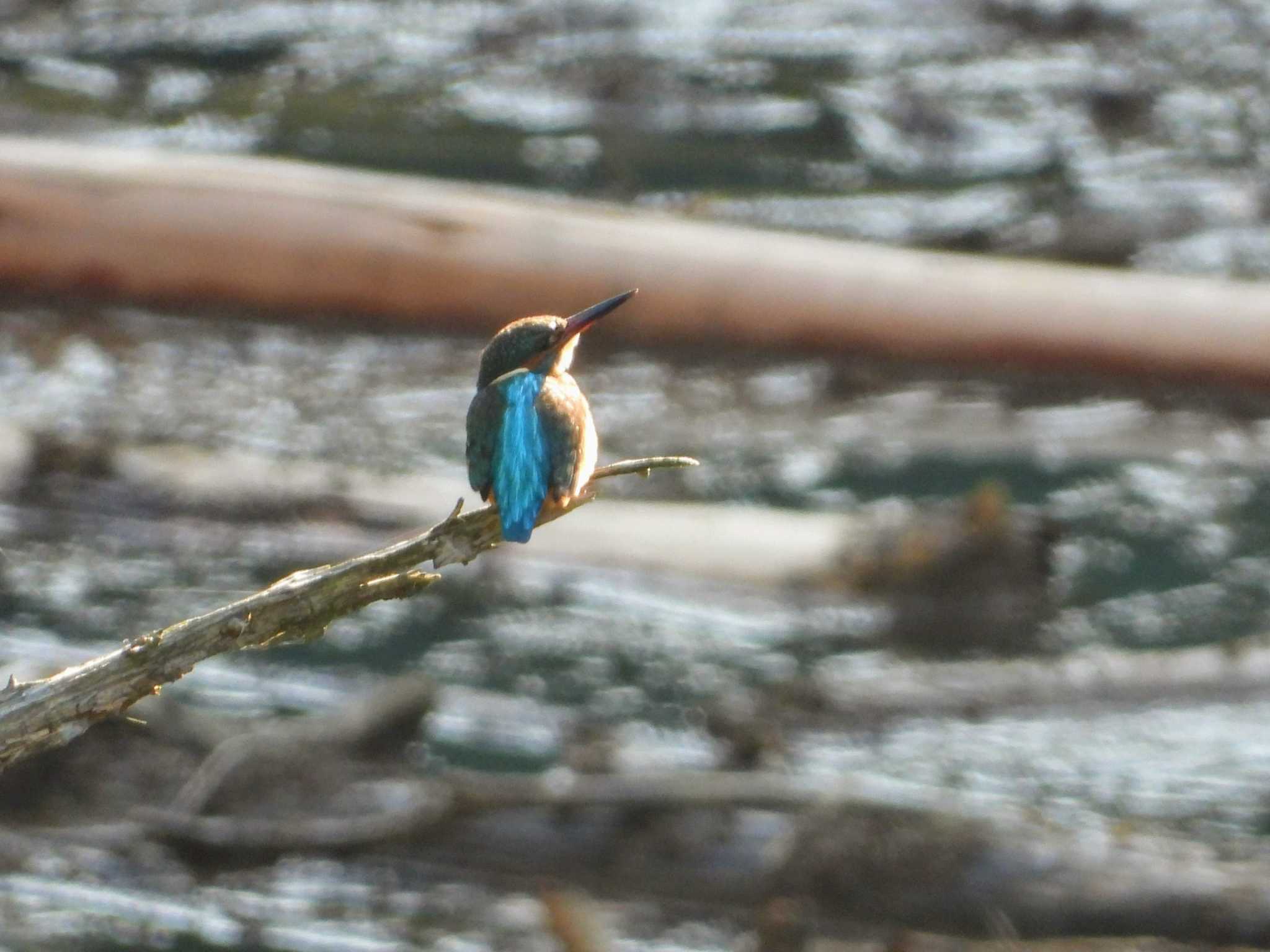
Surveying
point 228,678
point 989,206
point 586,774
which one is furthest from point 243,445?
point 989,206

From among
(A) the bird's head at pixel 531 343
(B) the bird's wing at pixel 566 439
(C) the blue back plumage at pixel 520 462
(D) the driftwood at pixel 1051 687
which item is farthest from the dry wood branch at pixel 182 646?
(D) the driftwood at pixel 1051 687

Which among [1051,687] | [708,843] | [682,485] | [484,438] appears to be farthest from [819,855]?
[682,485]

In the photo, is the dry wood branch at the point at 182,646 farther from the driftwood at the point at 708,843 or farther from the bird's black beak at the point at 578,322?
the driftwood at the point at 708,843

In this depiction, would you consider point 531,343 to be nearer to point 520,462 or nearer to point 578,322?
point 578,322

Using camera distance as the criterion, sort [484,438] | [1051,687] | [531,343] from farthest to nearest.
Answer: [1051,687], [531,343], [484,438]

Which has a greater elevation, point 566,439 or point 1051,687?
point 566,439
